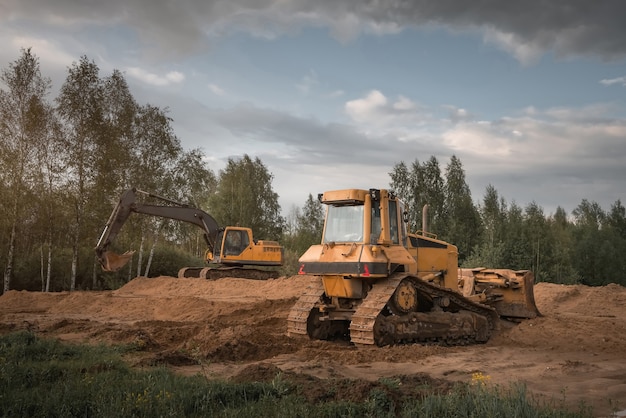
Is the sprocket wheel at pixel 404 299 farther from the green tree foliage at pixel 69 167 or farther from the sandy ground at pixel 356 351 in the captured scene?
the green tree foliage at pixel 69 167

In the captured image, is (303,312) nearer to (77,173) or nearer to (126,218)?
(126,218)

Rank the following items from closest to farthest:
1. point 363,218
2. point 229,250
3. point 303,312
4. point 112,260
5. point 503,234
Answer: point 363,218, point 303,312, point 112,260, point 229,250, point 503,234

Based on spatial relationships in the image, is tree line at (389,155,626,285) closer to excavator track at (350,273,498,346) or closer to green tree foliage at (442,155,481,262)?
green tree foliage at (442,155,481,262)

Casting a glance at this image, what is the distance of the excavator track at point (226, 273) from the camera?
77.0 feet

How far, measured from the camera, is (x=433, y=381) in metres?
6.72

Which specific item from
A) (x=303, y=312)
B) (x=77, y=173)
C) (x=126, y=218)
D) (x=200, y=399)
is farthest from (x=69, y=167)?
(x=200, y=399)

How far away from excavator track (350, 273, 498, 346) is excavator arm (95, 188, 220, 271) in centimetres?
1015

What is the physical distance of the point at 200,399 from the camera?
5562 millimetres

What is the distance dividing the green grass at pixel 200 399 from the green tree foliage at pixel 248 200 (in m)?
36.8

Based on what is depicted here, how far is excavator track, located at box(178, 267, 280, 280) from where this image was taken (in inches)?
924

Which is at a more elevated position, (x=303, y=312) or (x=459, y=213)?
(x=459, y=213)

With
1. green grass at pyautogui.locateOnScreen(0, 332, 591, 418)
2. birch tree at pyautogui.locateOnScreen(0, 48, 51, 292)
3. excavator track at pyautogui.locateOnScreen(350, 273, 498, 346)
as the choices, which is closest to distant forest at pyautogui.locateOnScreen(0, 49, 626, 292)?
birch tree at pyautogui.locateOnScreen(0, 48, 51, 292)

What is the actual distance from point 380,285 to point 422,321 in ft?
3.48

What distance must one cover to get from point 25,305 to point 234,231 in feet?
27.7
